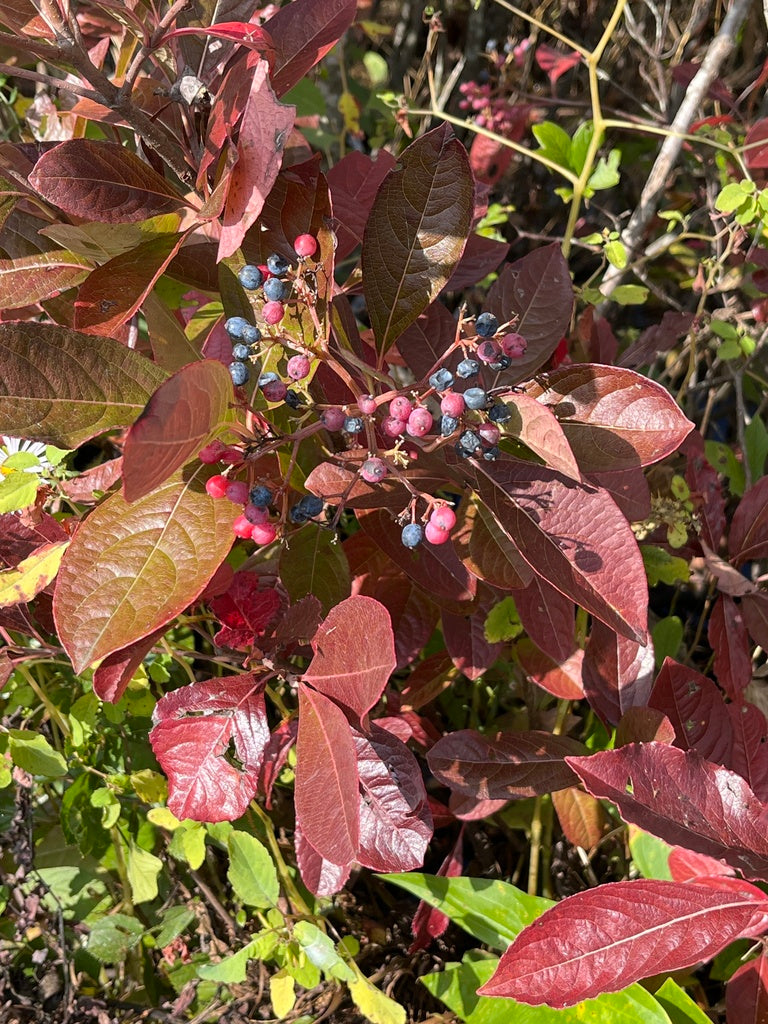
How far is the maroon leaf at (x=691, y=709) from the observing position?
A: 3.36 ft

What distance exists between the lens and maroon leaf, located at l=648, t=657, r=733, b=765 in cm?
102

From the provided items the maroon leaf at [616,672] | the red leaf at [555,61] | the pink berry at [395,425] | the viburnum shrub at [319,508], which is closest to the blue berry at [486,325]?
the viburnum shrub at [319,508]

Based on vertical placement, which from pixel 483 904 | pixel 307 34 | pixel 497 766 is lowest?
pixel 483 904

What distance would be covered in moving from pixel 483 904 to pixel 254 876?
300 millimetres

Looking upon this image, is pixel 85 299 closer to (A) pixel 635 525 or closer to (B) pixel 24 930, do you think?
(A) pixel 635 525

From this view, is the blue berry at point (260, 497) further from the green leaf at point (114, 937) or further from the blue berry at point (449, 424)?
the green leaf at point (114, 937)

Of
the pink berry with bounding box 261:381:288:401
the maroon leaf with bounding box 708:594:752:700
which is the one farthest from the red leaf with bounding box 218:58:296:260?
the maroon leaf with bounding box 708:594:752:700

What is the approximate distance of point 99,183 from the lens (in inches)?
30.6

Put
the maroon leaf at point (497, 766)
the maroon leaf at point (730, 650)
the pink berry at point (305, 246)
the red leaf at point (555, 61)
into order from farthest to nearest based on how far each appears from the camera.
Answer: the red leaf at point (555, 61) → the maroon leaf at point (730, 650) → the maroon leaf at point (497, 766) → the pink berry at point (305, 246)

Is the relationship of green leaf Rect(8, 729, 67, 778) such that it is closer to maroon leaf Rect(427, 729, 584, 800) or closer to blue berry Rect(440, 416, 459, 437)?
maroon leaf Rect(427, 729, 584, 800)

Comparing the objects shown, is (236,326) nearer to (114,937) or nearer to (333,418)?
(333,418)

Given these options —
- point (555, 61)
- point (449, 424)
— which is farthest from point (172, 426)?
point (555, 61)

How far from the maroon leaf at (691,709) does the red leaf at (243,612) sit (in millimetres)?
475

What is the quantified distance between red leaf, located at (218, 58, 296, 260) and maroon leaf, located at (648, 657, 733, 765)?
2.27ft
